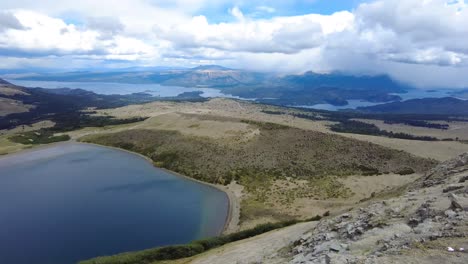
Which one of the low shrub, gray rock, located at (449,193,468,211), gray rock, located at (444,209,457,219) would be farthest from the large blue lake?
gray rock, located at (444,209,457,219)

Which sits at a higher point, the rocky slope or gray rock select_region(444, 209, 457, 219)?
gray rock select_region(444, 209, 457, 219)

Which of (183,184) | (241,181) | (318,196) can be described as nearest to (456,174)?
(318,196)

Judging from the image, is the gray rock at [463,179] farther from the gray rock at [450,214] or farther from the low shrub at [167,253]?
the low shrub at [167,253]

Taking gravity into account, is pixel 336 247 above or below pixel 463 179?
below

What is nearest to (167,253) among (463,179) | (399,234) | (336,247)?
(336,247)

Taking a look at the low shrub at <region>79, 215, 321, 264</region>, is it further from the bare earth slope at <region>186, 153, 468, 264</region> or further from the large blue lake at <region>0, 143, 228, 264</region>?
the large blue lake at <region>0, 143, 228, 264</region>

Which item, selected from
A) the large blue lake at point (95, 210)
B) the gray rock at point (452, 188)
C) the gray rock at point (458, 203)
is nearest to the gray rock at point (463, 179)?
the gray rock at point (452, 188)

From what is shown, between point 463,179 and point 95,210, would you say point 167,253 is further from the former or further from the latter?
point 463,179
